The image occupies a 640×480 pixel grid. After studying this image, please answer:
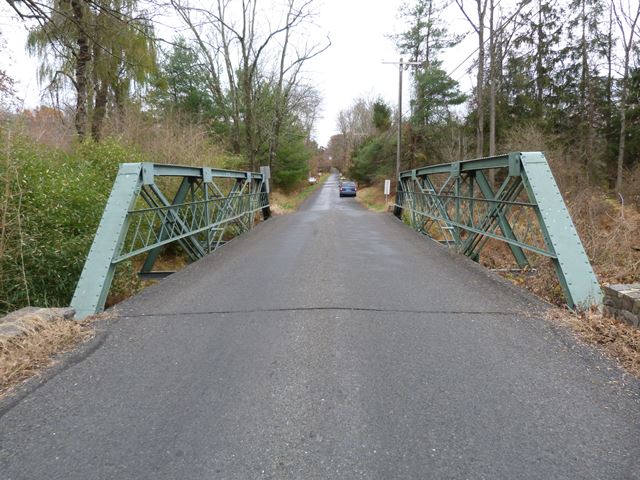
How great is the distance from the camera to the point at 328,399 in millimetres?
2469

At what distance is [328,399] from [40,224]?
175 inches

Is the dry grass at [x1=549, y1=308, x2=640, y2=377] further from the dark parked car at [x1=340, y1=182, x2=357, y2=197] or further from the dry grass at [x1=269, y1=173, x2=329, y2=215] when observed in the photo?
the dark parked car at [x1=340, y1=182, x2=357, y2=197]

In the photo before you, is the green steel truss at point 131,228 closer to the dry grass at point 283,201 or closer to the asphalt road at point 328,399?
the asphalt road at point 328,399

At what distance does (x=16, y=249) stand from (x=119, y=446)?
11.9ft

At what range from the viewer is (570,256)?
415 centimetres

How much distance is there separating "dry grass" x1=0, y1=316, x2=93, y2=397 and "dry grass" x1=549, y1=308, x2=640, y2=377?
→ 165 inches

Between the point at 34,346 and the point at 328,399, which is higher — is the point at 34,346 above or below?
above

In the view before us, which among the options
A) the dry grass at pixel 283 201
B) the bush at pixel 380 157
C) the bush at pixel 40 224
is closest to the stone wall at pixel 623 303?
the bush at pixel 40 224

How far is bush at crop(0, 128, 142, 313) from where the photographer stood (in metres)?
4.48

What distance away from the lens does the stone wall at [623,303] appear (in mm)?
3168

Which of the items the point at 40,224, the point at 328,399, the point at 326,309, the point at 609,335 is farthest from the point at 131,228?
the point at 609,335

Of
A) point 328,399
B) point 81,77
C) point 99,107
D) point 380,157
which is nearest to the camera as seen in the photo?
point 328,399

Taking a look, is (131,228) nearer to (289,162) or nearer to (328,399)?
(328,399)

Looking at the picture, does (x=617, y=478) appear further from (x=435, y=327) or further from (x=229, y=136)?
(x=229, y=136)
